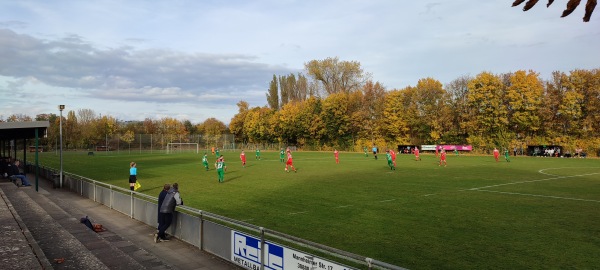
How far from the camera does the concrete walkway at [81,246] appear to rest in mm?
6762

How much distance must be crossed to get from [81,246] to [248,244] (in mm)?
3298

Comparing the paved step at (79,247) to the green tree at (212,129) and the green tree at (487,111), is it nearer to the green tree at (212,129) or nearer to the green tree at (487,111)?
the green tree at (487,111)

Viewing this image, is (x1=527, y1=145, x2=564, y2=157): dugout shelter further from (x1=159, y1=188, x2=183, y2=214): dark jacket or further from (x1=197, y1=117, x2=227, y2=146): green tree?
(x1=197, y1=117, x2=227, y2=146): green tree

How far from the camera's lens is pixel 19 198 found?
1477 centimetres

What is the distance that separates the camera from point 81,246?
7930 mm

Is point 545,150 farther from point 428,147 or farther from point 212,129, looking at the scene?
point 212,129

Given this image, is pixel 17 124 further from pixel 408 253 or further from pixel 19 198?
pixel 408 253

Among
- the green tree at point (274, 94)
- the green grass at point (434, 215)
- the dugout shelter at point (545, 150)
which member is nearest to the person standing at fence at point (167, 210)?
the green grass at point (434, 215)

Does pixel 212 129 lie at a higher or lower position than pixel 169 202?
higher

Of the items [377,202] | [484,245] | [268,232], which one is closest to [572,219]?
[484,245]

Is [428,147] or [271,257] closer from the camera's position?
[271,257]

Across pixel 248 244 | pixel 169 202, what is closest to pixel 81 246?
pixel 169 202

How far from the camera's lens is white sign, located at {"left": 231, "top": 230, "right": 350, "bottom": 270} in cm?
649

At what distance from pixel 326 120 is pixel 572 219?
240 ft
